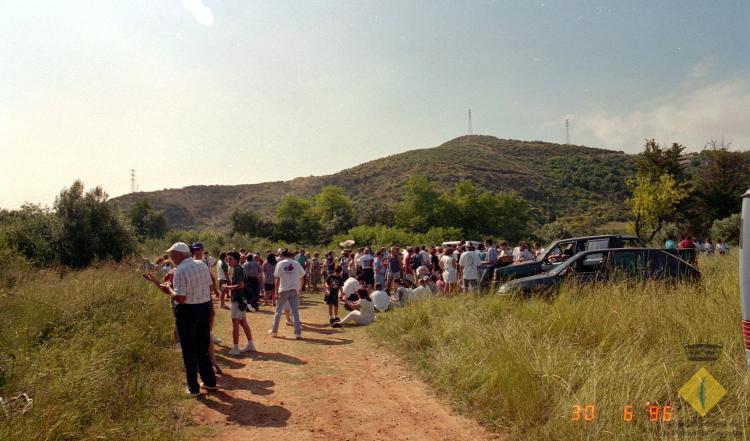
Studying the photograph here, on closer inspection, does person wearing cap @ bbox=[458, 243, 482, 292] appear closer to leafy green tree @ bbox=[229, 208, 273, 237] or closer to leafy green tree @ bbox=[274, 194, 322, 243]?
leafy green tree @ bbox=[274, 194, 322, 243]

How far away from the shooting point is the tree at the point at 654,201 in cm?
3266

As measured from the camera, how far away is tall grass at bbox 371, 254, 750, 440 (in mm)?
4035

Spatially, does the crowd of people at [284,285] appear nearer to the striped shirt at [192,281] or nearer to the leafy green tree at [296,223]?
the striped shirt at [192,281]

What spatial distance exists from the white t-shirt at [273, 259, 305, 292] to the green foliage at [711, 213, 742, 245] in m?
29.7

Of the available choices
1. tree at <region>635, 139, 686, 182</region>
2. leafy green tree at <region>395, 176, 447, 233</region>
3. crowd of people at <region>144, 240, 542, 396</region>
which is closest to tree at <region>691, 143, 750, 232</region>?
tree at <region>635, 139, 686, 182</region>

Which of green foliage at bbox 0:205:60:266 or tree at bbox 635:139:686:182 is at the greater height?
tree at bbox 635:139:686:182

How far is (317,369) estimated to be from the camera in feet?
23.1

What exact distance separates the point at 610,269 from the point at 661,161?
113 ft

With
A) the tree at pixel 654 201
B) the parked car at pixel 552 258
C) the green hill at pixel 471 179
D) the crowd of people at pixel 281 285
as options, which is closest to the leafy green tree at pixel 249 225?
the green hill at pixel 471 179

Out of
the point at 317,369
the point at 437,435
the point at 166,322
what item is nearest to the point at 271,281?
the point at 166,322

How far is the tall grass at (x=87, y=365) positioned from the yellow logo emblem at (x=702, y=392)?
5001 mm

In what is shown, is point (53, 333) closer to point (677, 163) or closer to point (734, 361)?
point (734, 361)

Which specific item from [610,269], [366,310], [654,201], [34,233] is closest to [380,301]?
[366,310]

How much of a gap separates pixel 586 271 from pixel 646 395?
5324 millimetres
